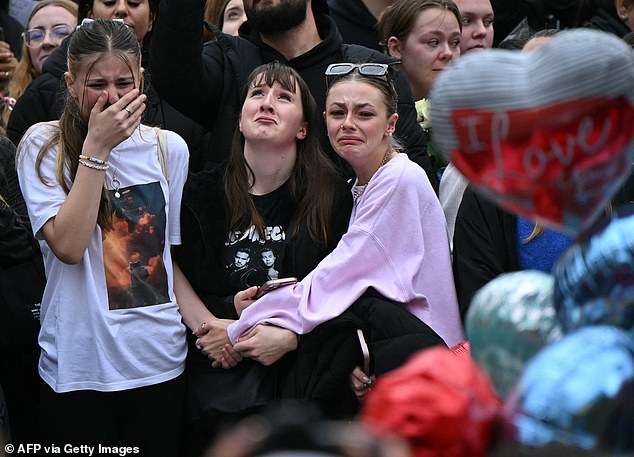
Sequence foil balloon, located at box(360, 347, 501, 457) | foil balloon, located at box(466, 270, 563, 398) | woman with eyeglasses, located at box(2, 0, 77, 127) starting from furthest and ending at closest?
woman with eyeglasses, located at box(2, 0, 77, 127), foil balloon, located at box(466, 270, 563, 398), foil balloon, located at box(360, 347, 501, 457)

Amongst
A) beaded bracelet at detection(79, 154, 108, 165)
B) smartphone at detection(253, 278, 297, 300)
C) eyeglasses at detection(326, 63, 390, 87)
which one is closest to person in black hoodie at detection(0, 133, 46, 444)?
beaded bracelet at detection(79, 154, 108, 165)

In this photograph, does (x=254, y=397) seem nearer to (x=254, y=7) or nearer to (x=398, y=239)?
(x=398, y=239)

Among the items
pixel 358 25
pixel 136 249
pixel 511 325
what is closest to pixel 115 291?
pixel 136 249

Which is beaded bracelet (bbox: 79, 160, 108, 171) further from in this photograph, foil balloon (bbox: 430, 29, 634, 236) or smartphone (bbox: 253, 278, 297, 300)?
foil balloon (bbox: 430, 29, 634, 236)

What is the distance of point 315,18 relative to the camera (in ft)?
14.0

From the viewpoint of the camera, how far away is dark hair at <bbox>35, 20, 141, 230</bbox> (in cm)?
338

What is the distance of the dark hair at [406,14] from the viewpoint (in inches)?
173

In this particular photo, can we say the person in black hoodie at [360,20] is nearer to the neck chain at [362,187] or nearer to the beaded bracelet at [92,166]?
the neck chain at [362,187]

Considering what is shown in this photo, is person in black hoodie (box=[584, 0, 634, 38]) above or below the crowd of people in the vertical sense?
above

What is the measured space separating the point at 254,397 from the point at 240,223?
0.57m

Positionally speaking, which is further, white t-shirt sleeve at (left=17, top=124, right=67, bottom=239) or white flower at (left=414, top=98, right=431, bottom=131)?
white flower at (left=414, top=98, right=431, bottom=131)

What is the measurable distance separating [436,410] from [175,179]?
2328 millimetres

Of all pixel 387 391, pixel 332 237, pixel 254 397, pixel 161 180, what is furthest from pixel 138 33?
pixel 387 391

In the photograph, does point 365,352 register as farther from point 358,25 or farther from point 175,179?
point 358,25
